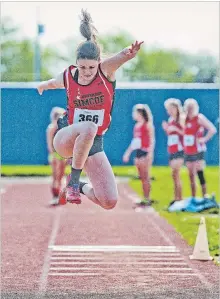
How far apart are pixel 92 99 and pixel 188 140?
1140 centimetres

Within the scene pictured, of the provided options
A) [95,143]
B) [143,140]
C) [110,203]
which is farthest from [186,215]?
[95,143]

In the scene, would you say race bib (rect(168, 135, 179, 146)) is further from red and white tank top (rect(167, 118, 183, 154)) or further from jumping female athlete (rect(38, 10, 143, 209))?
jumping female athlete (rect(38, 10, 143, 209))

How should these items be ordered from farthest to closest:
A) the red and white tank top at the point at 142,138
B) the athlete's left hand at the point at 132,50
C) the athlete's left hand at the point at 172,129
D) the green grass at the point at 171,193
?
the athlete's left hand at the point at 172,129, the red and white tank top at the point at 142,138, the green grass at the point at 171,193, the athlete's left hand at the point at 132,50

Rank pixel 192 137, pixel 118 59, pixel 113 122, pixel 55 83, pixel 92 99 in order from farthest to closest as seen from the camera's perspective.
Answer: pixel 113 122
pixel 192 137
pixel 55 83
pixel 92 99
pixel 118 59

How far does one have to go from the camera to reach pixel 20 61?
48844 millimetres

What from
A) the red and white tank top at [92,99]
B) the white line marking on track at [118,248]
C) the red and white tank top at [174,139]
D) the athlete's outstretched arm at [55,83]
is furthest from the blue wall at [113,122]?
the red and white tank top at [92,99]

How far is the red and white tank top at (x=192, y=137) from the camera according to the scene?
19.1 meters

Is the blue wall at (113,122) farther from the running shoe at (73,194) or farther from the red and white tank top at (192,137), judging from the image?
the running shoe at (73,194)

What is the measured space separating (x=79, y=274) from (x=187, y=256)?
2.15 meters

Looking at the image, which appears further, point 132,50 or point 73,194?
point 73,194

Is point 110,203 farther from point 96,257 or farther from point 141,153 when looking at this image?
point 141,153

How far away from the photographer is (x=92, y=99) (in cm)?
796

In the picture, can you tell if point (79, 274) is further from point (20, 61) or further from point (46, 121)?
point (20, 61)

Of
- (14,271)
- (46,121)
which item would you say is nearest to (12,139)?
(46,121)
